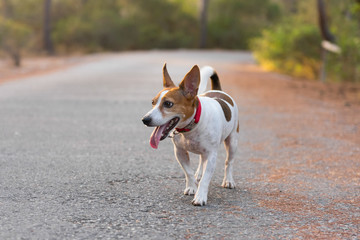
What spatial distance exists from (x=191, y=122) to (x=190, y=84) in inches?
13.7

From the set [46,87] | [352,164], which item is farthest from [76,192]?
[46,87]

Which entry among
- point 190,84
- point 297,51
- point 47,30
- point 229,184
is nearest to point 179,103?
point 190,84

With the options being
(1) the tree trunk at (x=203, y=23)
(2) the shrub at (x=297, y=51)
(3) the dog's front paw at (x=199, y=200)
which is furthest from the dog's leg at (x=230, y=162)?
(1) the tree trunk at (x=203, y=23)

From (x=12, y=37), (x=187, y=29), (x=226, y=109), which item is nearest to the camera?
(x=226, y=109)

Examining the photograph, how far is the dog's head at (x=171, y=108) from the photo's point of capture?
4.72 metres

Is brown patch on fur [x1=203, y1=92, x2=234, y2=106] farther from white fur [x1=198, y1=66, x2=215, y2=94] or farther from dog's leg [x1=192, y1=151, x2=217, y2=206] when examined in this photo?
dog's leg [x1=192, y1=151, x2=217, y2=206]

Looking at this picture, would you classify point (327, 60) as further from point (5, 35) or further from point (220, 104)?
point (5, 35)

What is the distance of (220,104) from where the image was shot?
18.0 feet

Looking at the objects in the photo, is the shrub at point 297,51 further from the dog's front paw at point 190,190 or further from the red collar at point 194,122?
the red collar at point 194,122

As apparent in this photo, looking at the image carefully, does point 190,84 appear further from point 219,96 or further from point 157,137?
point 219,96

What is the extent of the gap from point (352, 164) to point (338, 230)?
2637 mm

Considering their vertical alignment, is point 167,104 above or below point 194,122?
above

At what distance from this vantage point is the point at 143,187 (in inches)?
220

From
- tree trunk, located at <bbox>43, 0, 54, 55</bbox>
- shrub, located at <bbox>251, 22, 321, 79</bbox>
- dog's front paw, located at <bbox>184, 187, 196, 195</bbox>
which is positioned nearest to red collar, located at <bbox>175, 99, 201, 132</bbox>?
dog's front paw, located at <bbox>184, 187, 196, 195</bbox>
